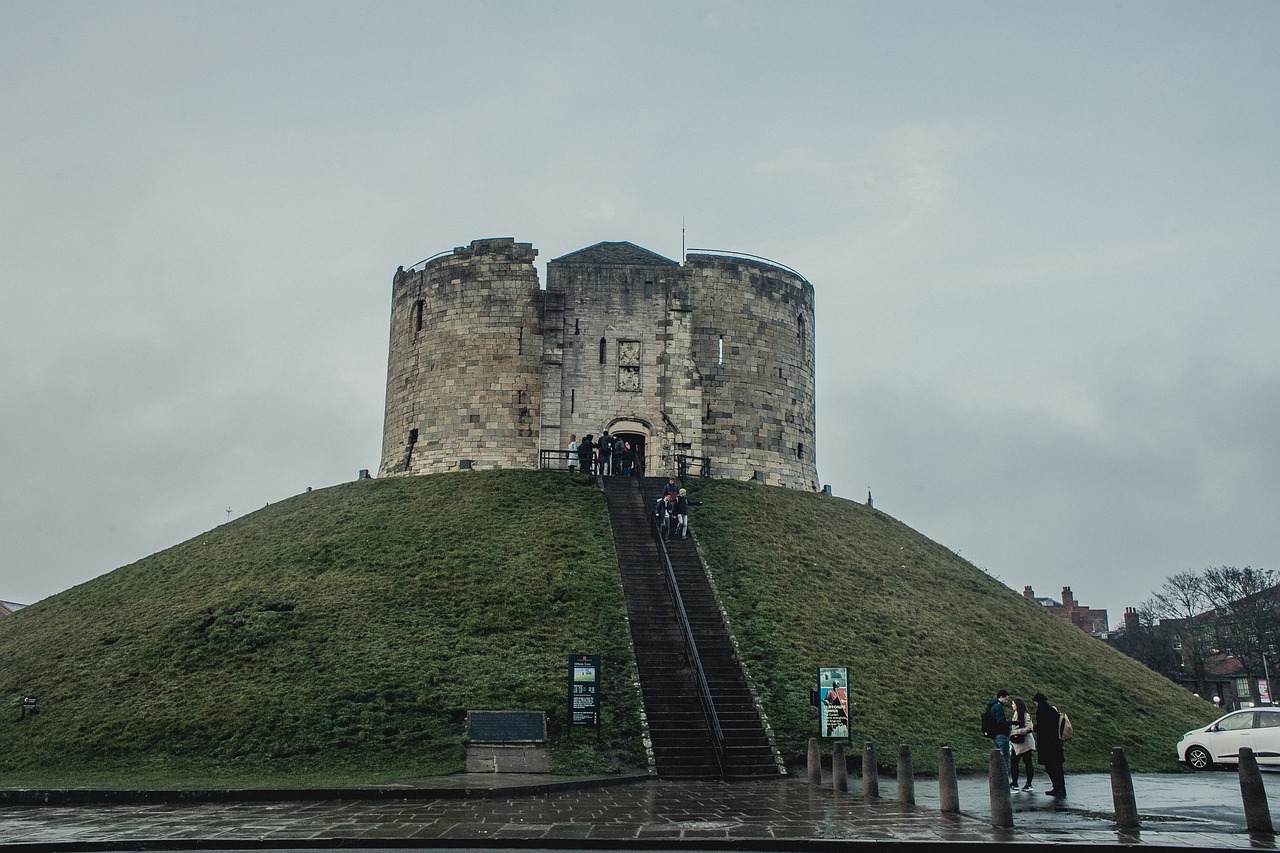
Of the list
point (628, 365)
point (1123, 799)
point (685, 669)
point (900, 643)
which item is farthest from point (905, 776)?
point (628, 365)

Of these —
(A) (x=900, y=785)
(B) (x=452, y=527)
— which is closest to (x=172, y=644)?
(B) (x=452, y=527)

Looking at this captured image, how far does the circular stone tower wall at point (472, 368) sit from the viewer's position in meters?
32.4

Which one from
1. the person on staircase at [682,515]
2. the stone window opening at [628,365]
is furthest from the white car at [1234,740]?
the stone window opening at [628,365]

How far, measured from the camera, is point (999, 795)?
10867 mm

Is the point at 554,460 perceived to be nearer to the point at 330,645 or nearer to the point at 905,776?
the point at 330,645

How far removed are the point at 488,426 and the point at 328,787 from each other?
19318 mm

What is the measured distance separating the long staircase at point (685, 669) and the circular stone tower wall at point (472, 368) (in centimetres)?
698

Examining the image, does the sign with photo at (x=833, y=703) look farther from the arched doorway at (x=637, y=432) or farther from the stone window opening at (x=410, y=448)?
the stone window opening at (x=410, y=448)

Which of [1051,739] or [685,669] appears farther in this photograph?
[685,669]

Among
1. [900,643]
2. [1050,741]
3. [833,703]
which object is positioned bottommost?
[1050,741]

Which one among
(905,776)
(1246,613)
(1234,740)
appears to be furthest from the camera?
(1246,613)

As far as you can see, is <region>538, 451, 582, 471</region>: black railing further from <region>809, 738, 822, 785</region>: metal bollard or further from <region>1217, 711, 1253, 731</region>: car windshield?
<region>1217, 711, 1253, 731</region>: car windshield

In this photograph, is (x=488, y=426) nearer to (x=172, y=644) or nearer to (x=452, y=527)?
(x=452, y=527)

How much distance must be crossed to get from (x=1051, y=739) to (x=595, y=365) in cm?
2101
